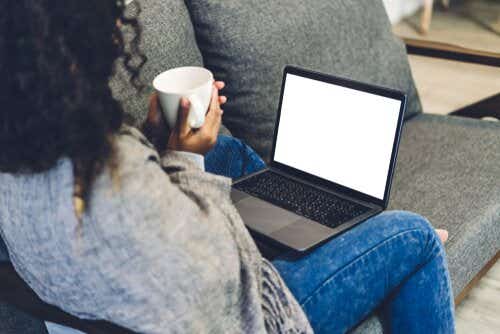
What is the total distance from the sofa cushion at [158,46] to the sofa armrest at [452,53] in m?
0.78

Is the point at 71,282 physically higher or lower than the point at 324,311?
higher

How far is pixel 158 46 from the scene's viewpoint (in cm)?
131

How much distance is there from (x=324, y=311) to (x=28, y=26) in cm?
60

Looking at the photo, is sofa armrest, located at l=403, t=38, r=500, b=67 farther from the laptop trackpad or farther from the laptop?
the laptop trackpad

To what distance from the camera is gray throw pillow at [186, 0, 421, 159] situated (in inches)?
55.6

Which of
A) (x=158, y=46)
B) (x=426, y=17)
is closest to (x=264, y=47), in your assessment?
(x=158, y=46)

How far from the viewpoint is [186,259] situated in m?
0.76

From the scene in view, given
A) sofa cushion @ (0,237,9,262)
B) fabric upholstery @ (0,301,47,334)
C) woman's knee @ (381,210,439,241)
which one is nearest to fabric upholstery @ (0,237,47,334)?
fabric upholstery @ (0,301,47,334)

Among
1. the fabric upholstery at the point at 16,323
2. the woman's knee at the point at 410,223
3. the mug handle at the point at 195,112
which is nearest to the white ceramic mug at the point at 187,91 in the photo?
the mug handle at the point at 195,112

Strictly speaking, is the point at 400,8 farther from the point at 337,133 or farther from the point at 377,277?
the point at 377,277

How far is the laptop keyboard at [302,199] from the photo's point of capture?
3.70ft

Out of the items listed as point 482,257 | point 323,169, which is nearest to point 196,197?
point 323,169

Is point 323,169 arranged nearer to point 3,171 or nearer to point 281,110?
point 281,110

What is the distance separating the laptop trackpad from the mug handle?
25 centimetres
